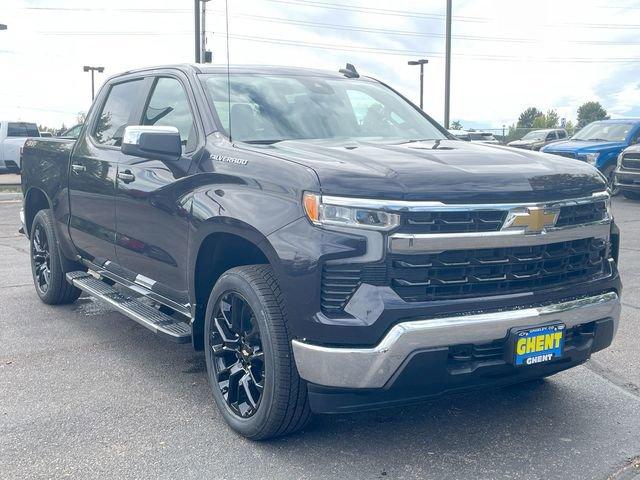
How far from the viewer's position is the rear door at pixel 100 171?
16.7 ft

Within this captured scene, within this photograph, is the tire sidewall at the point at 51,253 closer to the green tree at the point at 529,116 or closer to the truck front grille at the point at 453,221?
the truck front grille at the point at 453,221

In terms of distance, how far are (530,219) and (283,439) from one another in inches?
62.1

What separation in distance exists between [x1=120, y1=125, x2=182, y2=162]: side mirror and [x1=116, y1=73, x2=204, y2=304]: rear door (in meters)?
0.11

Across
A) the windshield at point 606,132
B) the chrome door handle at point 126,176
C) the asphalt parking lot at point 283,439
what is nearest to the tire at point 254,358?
the asphalt parking lot at point 283,439

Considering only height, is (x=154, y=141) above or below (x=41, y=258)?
above

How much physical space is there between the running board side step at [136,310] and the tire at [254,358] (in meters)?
0.36

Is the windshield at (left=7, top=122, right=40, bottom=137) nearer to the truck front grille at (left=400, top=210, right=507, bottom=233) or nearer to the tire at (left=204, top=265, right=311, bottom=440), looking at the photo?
Answer: the tire at (left=204, top=265, right=311, bottom=440)

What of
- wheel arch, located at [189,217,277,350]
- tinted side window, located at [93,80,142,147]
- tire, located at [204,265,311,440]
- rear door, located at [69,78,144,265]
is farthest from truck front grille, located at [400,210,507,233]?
tinted side window, located at [93,80,142,147]

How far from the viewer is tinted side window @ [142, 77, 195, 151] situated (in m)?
4.43

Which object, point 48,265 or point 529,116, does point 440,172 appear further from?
point 529,116

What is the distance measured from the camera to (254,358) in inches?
143

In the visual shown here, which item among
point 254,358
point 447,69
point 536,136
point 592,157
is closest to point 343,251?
point 254,358

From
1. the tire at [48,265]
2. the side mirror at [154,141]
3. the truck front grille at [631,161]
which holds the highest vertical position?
the side mirror at [154,141]

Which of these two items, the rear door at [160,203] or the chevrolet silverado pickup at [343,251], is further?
the rear door at [160,203]
